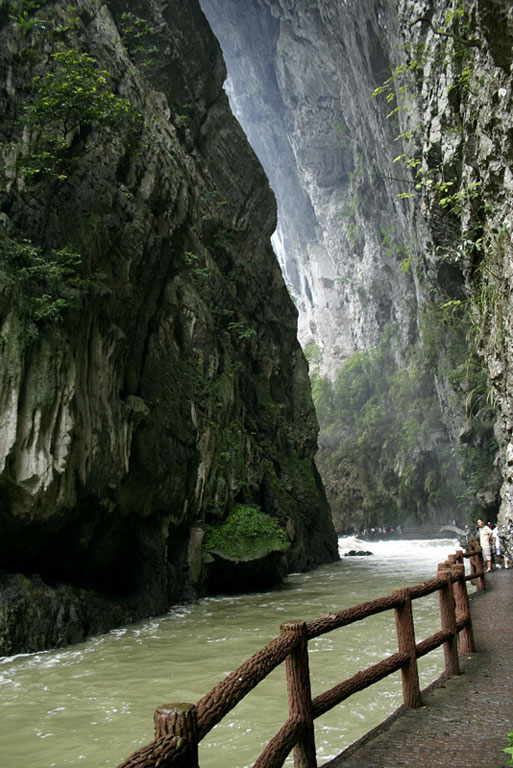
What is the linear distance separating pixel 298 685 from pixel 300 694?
53mm

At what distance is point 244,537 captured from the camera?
16.7m

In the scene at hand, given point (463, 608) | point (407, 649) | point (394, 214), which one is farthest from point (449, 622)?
point (394, 214)

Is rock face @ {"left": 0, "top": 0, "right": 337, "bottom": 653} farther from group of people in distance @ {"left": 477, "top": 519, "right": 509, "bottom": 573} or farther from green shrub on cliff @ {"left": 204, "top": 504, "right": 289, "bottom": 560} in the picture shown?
group of people in distance @ {"left": 477, "top": 519, "right": 509, "bottom": 573}

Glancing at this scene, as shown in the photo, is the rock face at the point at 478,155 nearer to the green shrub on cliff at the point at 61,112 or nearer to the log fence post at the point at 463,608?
the log fence post at the point at 463,608

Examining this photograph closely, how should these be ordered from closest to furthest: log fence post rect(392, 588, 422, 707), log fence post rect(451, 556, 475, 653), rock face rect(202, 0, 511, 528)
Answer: log fence post rect(392, 588, 422, 707)
log fence post rect(451, 556, 475, 653)
rock face rect(202, 0, 511, 528)

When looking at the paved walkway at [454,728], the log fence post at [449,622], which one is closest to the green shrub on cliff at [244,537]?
the paved walkway at [454,728]

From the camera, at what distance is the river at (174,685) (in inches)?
209

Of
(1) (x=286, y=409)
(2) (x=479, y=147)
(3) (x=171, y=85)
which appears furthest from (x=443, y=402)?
(2) (x=479, y=147)

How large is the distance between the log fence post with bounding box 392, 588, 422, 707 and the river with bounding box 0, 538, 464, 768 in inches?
36.9

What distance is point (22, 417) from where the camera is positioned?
32.3ft

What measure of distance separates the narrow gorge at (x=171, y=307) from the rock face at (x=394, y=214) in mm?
161

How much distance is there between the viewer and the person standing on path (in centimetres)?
1483

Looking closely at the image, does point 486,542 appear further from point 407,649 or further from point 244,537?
point 407,649

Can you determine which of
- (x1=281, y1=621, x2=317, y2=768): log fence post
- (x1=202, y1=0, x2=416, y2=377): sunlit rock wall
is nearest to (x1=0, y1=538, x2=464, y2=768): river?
(x1=281, y1=621, x2=317, y2=768): log fence post
